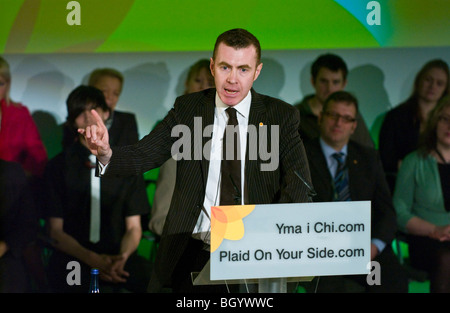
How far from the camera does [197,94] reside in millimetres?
3305

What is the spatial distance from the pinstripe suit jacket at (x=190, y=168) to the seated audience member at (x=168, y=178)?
1510 mm

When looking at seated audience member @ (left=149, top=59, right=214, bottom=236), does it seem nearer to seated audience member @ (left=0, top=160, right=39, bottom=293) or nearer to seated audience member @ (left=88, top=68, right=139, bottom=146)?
seated audience member @ (left=88, top=68, right=139, bottom=146)

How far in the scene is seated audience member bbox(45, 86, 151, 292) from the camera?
4719 millimetres

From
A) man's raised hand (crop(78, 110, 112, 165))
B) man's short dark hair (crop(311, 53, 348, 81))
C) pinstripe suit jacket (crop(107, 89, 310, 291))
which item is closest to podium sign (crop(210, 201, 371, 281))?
pinstripe suit jacket (crop(107, 89, 310, 291))

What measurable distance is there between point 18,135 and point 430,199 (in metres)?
2.91

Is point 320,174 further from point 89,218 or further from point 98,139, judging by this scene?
point 98,139

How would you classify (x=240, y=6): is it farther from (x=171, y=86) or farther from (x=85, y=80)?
(x=85, y=80)

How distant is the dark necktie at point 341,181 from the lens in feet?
15.7

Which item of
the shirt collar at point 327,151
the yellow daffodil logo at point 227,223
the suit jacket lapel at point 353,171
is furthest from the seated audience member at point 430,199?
the yellow daffodil logo at point 227,223

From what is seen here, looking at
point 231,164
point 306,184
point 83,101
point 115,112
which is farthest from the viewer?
point 115,112

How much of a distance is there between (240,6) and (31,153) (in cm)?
177

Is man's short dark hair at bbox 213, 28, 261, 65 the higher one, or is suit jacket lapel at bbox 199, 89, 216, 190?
man's short dark hair at bbox 213, 28, 261, 65

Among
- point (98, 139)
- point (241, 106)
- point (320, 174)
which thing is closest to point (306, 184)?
point (241, 106)

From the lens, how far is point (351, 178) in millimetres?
4809
